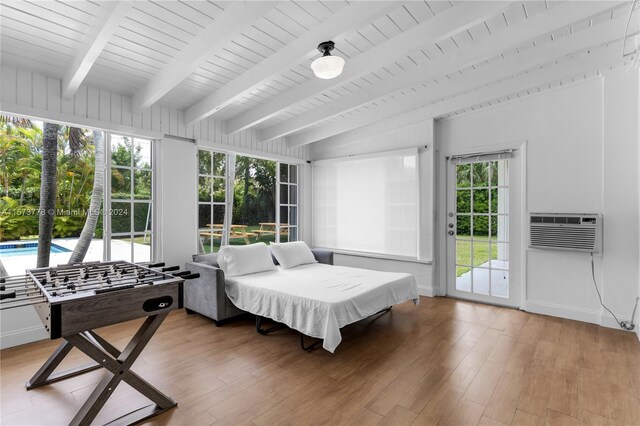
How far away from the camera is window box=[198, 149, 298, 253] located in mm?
4652

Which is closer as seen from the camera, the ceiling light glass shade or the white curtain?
the ceiling light glass shade

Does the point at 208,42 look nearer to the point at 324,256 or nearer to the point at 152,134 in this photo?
the point at 152,134

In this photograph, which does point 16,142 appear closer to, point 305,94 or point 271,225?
point 305,94

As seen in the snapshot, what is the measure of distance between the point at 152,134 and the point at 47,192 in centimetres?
124

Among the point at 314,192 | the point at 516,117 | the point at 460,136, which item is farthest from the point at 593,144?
the point at 314,192

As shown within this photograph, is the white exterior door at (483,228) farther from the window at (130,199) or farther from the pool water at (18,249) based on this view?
the pool water at (18,249)

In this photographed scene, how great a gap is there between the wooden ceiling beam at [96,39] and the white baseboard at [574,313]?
503 centimetres

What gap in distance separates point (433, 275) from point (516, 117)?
2.40m

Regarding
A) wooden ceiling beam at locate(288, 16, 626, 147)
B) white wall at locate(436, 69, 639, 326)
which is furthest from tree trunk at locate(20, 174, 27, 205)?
white wall at locate(436, 69, 639, 326)

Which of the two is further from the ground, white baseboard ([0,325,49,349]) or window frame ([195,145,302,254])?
window frame ([195,145,302,254])

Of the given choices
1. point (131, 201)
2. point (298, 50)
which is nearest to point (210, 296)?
point (131, 201)

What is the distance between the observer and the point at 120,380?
2020mm

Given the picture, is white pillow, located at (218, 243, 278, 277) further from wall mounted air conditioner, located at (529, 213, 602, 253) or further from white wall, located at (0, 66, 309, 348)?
wall mounted air conditioner, located at (529, 213, 602, 253)

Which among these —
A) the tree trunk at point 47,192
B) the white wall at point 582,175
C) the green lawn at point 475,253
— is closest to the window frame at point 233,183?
the tree trunk at point 47,192
